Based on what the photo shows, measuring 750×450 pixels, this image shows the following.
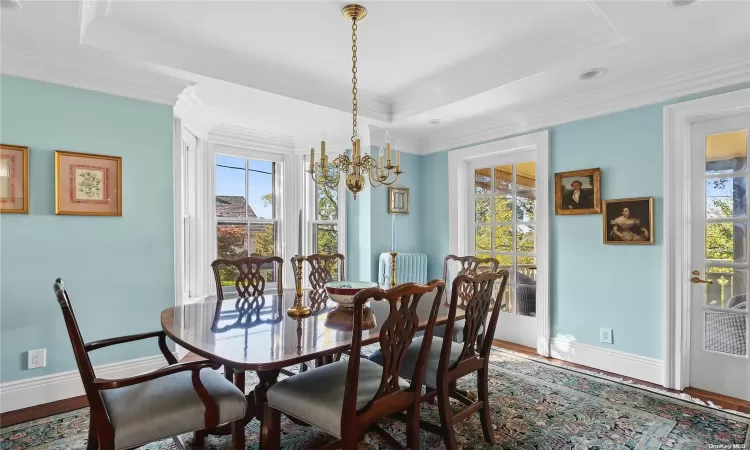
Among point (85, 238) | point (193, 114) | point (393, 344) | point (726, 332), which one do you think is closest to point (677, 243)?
point (726, 332)

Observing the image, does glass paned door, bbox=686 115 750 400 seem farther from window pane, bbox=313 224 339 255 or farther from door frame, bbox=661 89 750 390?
window pane, bbox=313 224 339 255

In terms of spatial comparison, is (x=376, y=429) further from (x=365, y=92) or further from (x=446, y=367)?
(x=365, y=92)

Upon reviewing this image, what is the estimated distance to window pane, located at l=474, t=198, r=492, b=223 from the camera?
4266 millimetres

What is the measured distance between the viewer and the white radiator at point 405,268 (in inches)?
167

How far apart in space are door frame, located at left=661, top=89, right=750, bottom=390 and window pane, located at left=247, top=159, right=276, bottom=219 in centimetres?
379

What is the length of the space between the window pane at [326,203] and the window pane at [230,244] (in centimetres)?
89

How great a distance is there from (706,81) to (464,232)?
234cm

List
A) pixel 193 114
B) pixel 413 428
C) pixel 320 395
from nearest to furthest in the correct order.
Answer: pixel 320 395
pixel 413 428
pixel 193 114

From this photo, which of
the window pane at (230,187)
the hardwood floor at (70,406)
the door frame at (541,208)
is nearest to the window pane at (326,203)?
the window pane at (230,187)

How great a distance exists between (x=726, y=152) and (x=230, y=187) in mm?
4316

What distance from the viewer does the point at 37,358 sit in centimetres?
262

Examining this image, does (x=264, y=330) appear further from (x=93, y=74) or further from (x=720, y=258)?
(x=720, y=258)

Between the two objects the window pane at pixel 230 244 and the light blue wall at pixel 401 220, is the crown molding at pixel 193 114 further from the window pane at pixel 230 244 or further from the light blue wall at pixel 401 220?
the light blue wall at pixel 401 220

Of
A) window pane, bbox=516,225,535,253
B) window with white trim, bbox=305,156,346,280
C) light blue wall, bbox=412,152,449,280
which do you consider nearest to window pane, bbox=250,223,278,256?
window with white trim, bbox=305,156,346,280
